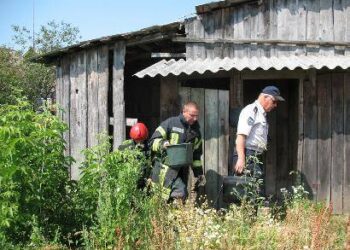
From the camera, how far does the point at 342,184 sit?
26.7ft

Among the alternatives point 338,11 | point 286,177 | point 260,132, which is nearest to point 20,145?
point 260,132

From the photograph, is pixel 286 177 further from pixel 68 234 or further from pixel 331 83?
pixel 68 234

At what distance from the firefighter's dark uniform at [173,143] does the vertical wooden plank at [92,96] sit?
2.53m

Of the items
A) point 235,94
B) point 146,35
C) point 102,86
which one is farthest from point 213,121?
point 102,86

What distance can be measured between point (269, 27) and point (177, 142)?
2.82 metres

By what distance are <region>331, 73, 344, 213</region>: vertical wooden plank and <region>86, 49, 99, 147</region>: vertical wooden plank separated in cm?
431

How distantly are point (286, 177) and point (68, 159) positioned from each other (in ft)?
20.9

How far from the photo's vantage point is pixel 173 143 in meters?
7.03

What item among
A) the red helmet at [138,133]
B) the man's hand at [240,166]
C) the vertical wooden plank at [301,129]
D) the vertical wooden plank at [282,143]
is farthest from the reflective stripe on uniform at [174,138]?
the vertical wooden plank at [282,143]

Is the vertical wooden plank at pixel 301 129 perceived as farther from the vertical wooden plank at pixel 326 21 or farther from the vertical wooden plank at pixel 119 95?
the vertical wooden plank at pixel 119 95

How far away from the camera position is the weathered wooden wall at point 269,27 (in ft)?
27.1

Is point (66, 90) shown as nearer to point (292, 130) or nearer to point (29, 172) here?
point (292, 130)

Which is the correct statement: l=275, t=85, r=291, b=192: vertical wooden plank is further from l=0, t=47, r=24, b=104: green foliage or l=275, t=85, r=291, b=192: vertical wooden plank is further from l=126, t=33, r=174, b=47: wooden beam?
l=0, t=47, r=24, b=104: green foliage

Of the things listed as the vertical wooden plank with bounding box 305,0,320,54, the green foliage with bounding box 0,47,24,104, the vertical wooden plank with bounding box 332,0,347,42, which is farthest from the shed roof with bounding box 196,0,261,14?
the green foliage with bounding box 0,47,24,104
